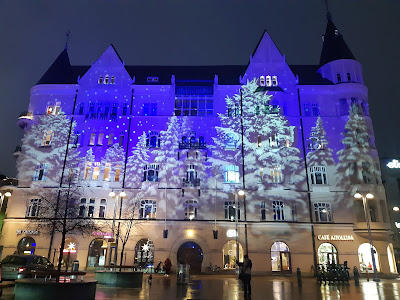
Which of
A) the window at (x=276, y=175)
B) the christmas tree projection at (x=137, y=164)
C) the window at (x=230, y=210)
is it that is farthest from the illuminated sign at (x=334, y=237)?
the christmas tree projection at (x=137, y=164)

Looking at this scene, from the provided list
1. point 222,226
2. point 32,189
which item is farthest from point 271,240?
point 32,189

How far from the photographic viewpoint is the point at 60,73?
42.2 m

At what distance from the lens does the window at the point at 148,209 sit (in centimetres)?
3516

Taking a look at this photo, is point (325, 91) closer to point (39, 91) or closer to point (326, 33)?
point (326, 33)

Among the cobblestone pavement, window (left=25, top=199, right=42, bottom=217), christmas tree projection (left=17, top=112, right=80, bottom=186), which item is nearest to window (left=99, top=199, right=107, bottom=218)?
christmas tree projection (left=17, top=112, right=80, bottom=186)

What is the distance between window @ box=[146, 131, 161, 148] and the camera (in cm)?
3756

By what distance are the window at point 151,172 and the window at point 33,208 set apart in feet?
39.9

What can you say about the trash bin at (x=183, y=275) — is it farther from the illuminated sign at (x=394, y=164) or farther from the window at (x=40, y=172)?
the illuminated sign at (x=394, y=164)

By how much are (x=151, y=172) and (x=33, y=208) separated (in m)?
13.9

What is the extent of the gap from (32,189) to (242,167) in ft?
79.1

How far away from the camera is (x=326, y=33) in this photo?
4478 centimetres

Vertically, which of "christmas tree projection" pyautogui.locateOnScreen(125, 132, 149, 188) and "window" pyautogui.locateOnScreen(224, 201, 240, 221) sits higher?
"christmas tree projection" pyautogui.locateOnScreen(125, 132, 149, 188)

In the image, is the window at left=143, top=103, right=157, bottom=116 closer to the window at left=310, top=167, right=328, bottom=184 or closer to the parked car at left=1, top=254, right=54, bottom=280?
the window at left=310, top=167, right=328, bottom=184

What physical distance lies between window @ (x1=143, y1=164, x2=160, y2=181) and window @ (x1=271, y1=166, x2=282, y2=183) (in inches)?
521
